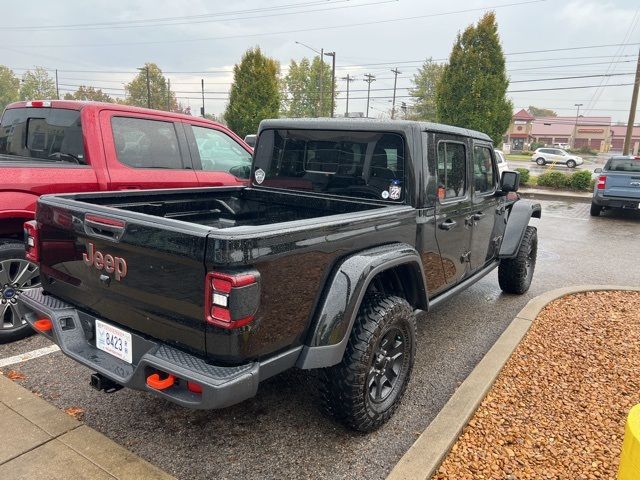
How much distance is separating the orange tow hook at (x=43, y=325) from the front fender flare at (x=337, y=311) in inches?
59.1

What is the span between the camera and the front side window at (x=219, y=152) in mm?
5266

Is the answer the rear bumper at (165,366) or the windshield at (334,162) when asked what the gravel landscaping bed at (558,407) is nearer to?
the rear bumper at (165,366)

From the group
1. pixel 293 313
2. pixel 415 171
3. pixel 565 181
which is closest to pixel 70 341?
pixel 293 313

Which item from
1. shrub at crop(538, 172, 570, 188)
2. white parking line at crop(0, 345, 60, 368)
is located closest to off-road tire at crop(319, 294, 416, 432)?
white parking line at crop(0, 345, 60, 368)

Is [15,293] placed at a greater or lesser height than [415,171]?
lesser

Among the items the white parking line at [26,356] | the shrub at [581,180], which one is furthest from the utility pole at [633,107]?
the white parking line at [26,356]

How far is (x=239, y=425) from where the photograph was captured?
291cm

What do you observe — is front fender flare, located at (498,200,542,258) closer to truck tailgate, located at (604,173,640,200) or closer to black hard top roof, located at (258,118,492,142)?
black hard top roof, located at (258,118,492,142)

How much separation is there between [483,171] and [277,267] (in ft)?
10.2

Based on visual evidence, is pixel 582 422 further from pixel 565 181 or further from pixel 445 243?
pixel 565 181

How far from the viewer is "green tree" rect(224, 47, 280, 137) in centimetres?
2186

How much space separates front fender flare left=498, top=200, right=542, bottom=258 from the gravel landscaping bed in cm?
77

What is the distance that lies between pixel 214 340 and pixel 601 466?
2.19m

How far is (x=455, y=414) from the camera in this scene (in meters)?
2.89
